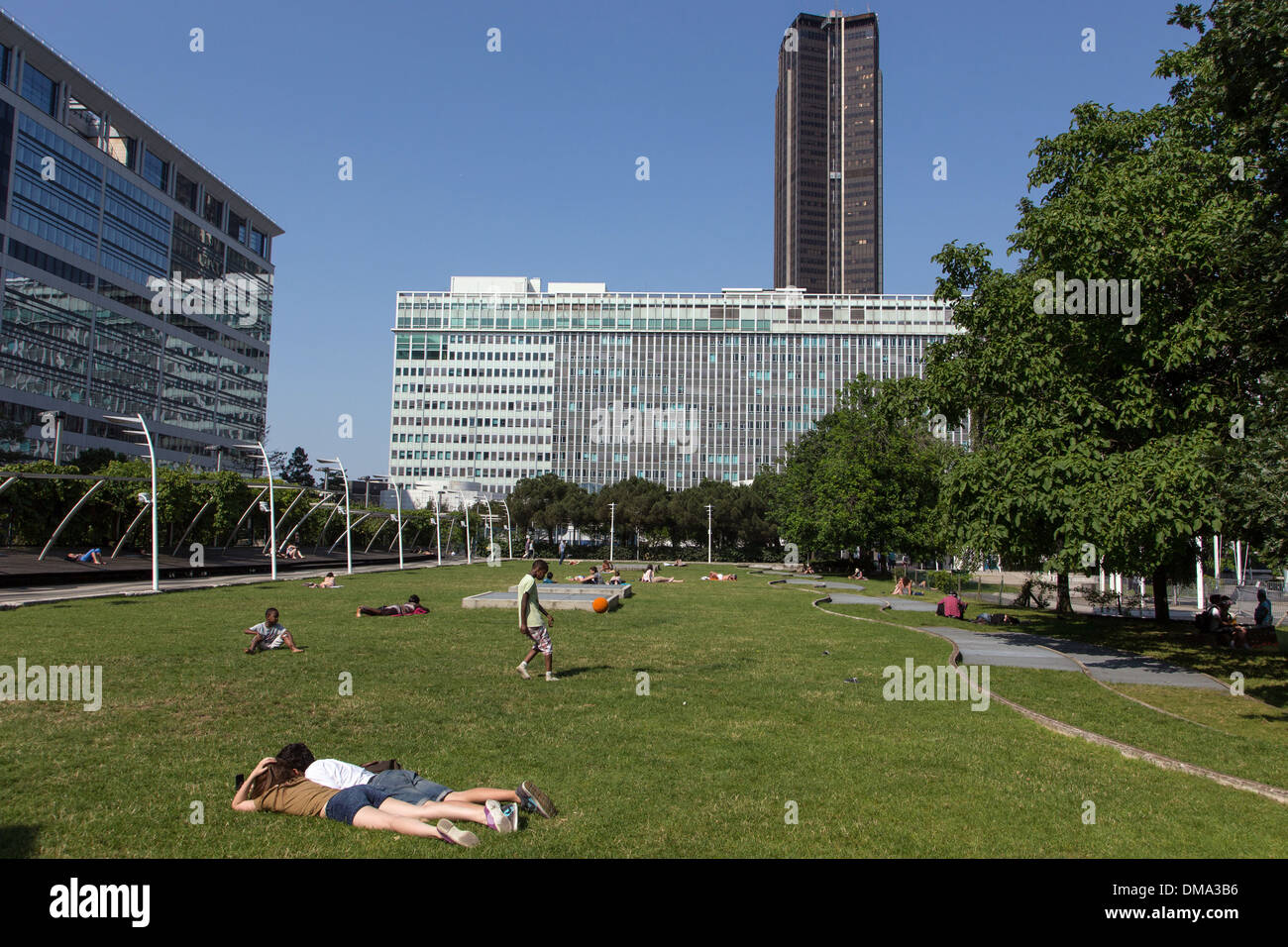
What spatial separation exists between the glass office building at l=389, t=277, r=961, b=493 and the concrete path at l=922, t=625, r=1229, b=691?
118672 millimetres

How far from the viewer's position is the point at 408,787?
6.93m

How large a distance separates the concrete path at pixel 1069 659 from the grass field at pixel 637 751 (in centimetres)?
119

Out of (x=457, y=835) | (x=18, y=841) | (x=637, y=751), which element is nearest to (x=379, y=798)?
(x=457, y=835)

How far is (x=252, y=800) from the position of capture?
6805 mm

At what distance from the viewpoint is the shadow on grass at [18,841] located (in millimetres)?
A: 5605

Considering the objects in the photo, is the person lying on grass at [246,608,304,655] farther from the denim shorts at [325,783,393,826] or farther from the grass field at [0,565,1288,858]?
the denim shorts at [325,783,393,826]

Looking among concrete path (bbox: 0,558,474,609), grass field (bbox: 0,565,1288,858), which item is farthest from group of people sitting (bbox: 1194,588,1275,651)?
concrete path (bbox: 0,558,474,609)

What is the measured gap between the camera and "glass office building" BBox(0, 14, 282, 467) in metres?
69.0

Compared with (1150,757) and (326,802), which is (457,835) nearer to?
(326,802)

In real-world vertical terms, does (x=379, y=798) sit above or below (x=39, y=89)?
below

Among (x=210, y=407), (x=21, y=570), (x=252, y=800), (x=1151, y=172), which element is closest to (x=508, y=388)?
(x=210, y=407)

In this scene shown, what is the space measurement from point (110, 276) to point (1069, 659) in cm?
9173

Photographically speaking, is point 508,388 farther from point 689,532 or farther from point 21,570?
point 21,570

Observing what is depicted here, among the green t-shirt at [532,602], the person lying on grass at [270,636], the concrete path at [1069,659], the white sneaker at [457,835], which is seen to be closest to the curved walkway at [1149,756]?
the concrete path at [1069,659]
